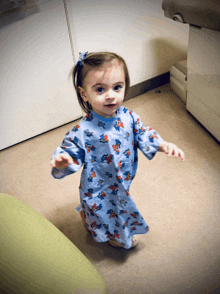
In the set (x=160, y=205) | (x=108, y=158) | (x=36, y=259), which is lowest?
(x=160, y=205)

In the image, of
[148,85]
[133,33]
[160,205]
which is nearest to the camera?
[160,205]

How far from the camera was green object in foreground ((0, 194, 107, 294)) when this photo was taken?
22.7 inches

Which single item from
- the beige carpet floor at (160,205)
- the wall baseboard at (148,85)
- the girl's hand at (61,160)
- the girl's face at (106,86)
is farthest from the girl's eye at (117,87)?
the wall baseboard at (148,85)

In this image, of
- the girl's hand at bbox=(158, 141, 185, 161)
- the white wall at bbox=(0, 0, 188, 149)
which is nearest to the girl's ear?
the girl's hand at bbox=(158, 141, 185, 161)

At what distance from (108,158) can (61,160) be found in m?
0.15

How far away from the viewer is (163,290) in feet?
2.79

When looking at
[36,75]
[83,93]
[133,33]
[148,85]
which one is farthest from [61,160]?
[148,85]

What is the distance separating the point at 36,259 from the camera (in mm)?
620

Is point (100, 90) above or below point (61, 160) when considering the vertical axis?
above

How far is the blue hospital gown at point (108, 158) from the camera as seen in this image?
72cm

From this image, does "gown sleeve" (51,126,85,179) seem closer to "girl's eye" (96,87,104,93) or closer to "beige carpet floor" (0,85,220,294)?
"girl's eye" (96,87,104,93)

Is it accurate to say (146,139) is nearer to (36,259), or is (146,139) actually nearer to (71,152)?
(71,152)

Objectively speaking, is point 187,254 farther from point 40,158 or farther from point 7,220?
point 40,158

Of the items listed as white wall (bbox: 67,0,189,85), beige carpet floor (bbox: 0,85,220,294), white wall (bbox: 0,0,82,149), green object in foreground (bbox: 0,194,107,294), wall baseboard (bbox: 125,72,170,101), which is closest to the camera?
green object in foreground (bbox: 0,194,107,294)
